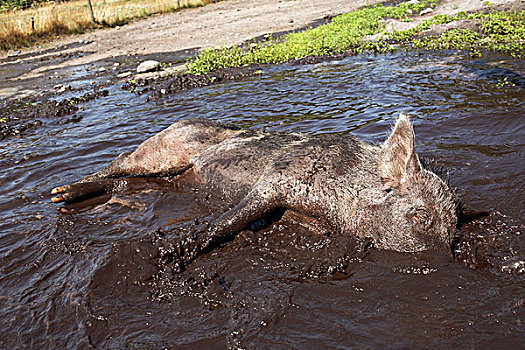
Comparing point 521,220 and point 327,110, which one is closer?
point 521,220

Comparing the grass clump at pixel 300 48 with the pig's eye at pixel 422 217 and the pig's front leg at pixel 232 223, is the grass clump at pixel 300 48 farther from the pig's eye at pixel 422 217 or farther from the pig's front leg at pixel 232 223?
the pig's eye at pixel 422 217

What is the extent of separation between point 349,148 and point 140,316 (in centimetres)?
294

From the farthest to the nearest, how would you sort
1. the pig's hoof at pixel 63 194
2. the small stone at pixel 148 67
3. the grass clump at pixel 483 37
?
the small stone at pixel 148 67, the grass clump at pixel 483 37, the pig's hoof at pixel 63 194

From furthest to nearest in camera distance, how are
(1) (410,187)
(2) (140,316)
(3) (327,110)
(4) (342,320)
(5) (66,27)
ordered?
(5) (66,27), (3) (327,110), (1) (410,187), (2) (140,316), (4) (342,320)

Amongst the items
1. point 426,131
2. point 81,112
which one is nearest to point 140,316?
point 426,131

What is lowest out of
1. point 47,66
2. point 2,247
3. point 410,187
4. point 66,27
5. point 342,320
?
point 342,320

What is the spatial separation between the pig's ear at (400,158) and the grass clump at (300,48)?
10.0m

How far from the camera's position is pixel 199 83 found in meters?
12.1

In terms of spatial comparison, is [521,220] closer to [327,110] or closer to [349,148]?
[349,148]

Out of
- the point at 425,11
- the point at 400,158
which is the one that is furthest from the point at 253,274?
the point at 425,11

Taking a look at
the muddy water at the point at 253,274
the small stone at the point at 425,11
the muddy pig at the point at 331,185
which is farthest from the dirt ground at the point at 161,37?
the muddy pig at the point at 331,185

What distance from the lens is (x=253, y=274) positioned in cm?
398

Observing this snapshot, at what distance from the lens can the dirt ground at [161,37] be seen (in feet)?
53.3

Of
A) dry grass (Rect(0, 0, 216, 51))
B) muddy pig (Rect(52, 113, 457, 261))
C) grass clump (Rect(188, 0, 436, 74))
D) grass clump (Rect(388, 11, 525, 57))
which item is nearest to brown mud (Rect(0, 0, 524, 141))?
grass clump (Rect(188, 0, 436, 74))
